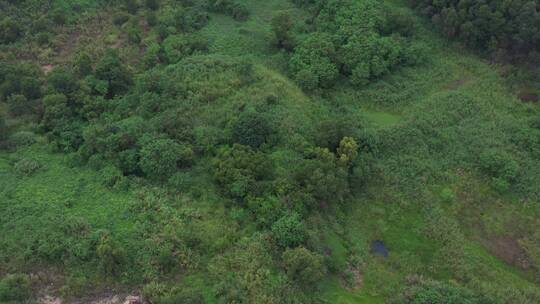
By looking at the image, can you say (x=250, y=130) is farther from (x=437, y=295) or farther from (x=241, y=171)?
(x=437, y=295)

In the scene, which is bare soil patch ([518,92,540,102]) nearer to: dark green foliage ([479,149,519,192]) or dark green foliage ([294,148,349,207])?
dark green foliage ([479,149,519,192])

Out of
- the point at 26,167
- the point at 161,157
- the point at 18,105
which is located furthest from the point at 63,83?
the point at 161,157

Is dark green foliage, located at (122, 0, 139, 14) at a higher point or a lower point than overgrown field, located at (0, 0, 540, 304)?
higher

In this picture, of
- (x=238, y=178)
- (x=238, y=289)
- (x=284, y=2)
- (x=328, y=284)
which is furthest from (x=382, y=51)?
(x=238, y=289)

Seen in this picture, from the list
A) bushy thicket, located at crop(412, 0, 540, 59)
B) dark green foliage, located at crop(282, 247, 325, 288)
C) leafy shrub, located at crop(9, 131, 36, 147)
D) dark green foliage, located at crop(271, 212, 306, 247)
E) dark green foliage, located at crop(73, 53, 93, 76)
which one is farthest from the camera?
bushy thicket, located at crop(412, 0, 540, 59)

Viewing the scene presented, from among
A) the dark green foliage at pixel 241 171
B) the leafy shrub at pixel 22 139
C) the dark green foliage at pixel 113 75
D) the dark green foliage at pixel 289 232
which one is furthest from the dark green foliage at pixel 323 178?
the leafy shrub at pixel 22 139

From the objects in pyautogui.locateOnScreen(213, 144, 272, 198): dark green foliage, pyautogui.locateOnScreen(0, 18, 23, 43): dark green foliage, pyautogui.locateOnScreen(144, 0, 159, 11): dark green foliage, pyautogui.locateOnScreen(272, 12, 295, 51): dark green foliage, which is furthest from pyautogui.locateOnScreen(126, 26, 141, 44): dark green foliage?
pyautogui.locateOnScreen(213, 144, 272, 198): dark green foliage
